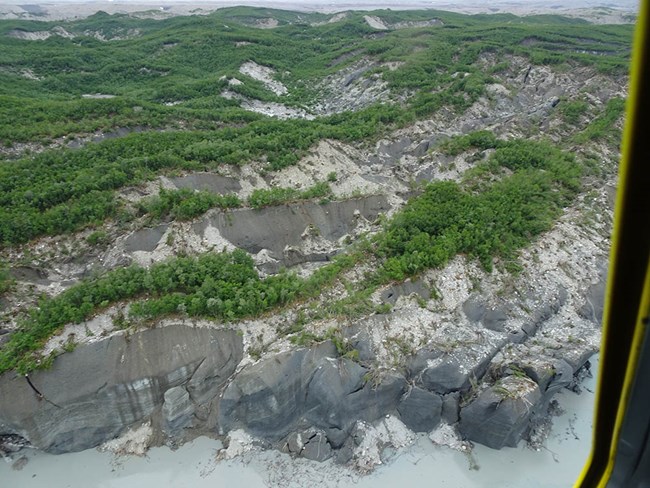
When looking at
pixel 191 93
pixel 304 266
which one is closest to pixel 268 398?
pixel 304 266

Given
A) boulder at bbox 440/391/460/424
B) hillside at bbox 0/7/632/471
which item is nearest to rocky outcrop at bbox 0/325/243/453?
hillside at bbox 0/7/632/471

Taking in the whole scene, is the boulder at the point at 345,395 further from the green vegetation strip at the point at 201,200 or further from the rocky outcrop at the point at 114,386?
the green vegetation strip at the point at 201,200

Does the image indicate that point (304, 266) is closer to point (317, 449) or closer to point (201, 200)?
point (201, 200)

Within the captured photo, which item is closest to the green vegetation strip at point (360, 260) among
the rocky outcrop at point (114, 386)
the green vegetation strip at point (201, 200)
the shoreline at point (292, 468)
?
the rocky outcrop at point (114, 386)

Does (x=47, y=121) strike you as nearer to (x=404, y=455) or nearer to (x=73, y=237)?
(x=73, y=237)

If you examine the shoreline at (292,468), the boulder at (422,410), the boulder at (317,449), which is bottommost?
the shoreline at (292,468)

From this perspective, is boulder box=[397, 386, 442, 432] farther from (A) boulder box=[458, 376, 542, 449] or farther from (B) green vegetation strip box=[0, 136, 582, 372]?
(B) green vegetation strip box=[0, 136, 582, 372]
